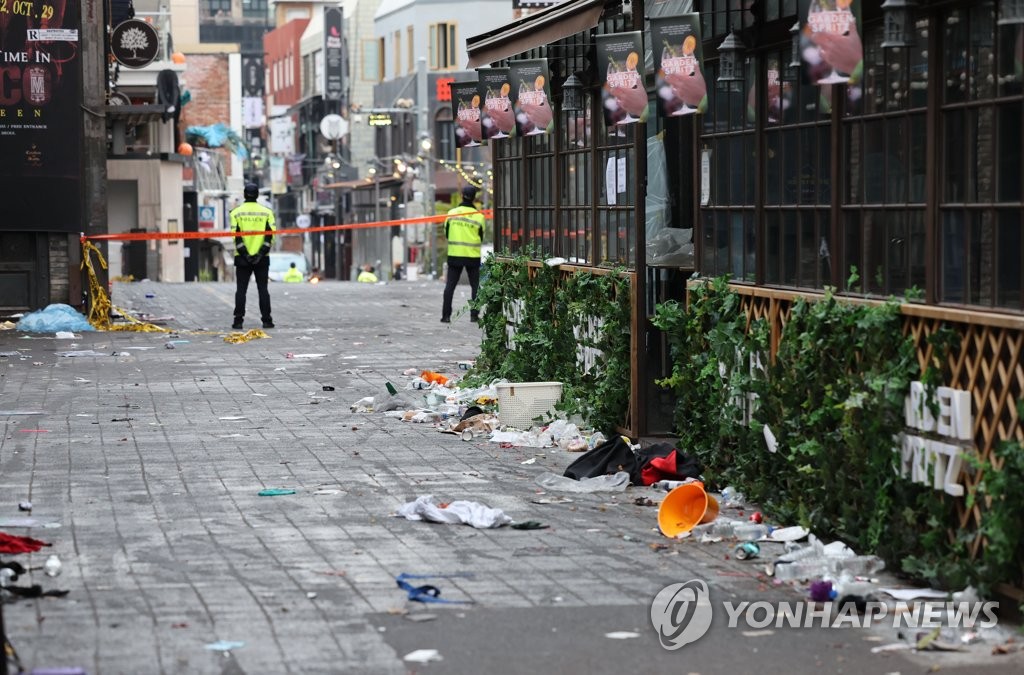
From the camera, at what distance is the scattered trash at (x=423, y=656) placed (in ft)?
20.7

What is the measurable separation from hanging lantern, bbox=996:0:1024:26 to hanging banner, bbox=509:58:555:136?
697cm

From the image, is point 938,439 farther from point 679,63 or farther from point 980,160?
point 679,63

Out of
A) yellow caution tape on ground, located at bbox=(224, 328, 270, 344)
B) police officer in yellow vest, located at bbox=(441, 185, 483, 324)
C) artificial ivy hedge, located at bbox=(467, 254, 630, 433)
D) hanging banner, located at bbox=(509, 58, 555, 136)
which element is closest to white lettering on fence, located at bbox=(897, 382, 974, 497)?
artificial ivy hedge, located at bbox=(467, 254, 630, 433)

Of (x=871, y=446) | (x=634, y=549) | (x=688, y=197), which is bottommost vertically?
(x=634, y=549)

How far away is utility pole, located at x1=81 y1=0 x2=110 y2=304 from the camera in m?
23.3

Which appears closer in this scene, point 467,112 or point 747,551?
point 747,551

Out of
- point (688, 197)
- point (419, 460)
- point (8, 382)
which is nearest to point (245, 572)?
point (419, 460)

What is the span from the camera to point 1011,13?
6.61 meters

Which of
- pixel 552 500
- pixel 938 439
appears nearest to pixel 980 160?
pixel 938 439

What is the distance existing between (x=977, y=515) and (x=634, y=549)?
2018 mm

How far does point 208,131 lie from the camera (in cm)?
6512

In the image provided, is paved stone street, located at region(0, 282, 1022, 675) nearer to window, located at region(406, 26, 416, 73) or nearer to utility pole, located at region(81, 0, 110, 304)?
utility pole, located at region(81, 0, 110, 304)

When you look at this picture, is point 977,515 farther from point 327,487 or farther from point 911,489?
point 327,487

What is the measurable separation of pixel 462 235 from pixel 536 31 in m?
10.1
